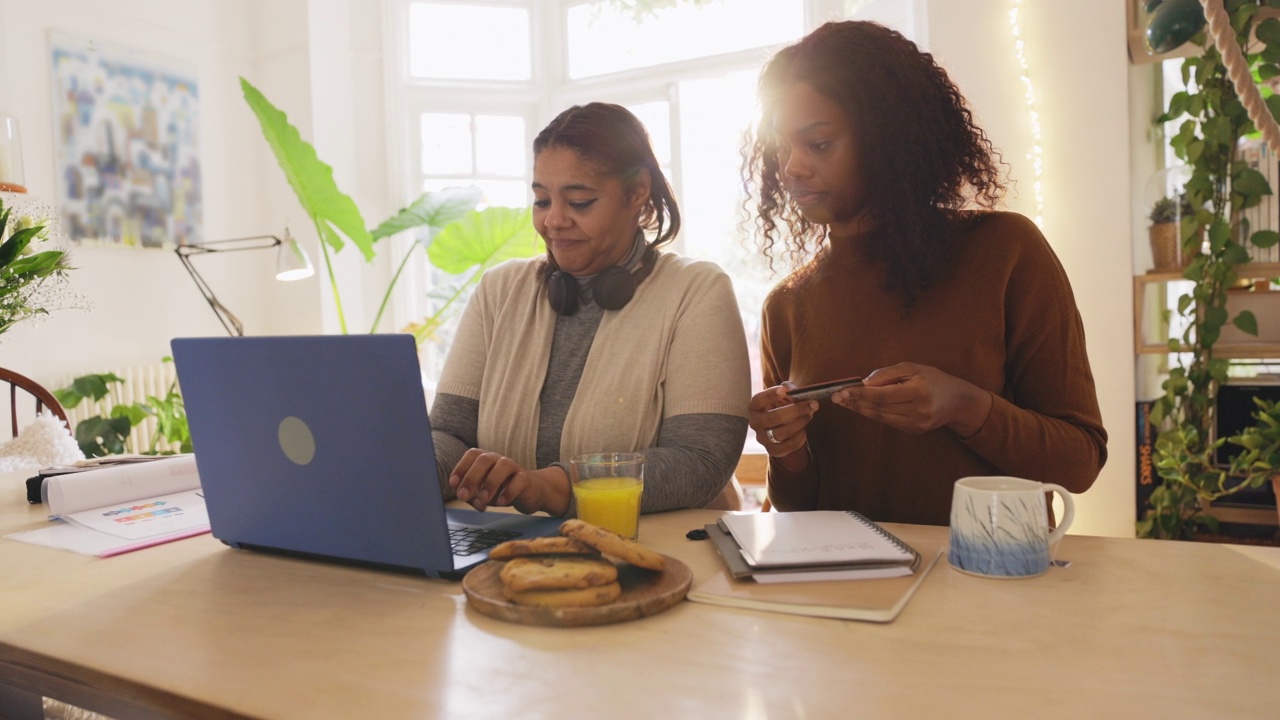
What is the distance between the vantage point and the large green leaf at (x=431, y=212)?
402 cm

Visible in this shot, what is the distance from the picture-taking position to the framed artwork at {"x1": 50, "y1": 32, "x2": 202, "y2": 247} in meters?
3.79

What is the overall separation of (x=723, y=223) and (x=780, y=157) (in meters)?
2.98

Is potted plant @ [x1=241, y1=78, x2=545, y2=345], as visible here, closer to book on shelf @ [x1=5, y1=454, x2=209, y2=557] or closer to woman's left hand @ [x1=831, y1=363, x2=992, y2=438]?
book on shelf @ [x1=5, y1=454, x2=209, y2=557]

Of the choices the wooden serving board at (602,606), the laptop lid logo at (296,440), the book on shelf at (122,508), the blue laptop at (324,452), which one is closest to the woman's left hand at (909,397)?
the wooden serving board at (602,606)

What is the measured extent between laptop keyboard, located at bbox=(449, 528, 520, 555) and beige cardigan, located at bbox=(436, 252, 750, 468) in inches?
13.9

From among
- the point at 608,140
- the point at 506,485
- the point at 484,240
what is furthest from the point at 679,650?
the point at 484,240

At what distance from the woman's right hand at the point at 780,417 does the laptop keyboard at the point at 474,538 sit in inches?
14.3

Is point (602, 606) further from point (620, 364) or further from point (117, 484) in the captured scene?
point (117, 484)

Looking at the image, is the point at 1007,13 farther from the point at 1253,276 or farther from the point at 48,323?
the point at 48,323

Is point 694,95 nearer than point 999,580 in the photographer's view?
No

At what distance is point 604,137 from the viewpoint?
1483 mm

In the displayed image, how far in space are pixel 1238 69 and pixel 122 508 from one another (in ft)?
5.16

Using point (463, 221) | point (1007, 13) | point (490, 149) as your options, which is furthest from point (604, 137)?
point (490, 149)

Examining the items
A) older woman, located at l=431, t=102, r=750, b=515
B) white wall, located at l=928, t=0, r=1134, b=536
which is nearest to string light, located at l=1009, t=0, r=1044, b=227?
white wall, located at l=928, t=0, r=1134, b=536
